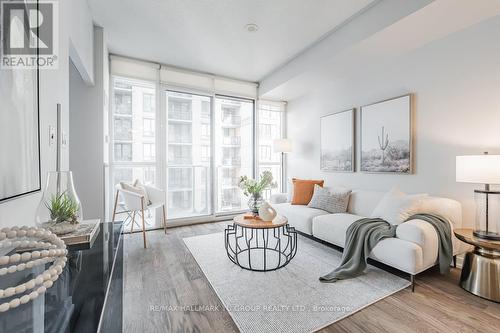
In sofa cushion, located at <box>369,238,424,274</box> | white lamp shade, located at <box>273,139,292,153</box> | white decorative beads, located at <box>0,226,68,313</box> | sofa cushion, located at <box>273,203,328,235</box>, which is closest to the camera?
white decorative beads, located at <box>0,226,68,313</box>

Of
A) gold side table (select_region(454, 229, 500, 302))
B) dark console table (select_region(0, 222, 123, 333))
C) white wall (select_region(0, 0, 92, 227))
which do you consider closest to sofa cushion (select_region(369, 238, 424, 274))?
gold side table (select_region(454, 229, 500, 302))

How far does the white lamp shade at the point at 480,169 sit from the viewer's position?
6.03ft

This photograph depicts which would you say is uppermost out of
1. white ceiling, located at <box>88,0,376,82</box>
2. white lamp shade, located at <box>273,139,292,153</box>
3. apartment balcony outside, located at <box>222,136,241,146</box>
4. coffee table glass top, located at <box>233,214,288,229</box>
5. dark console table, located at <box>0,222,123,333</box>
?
white ceiling, located at <box>88,0,376,82</box>

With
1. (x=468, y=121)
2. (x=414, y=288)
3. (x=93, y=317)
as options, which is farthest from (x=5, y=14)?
(x=468, y=121)

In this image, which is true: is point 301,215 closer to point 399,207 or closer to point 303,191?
point 303,191

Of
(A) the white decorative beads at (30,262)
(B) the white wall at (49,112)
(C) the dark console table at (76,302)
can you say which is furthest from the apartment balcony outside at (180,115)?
(A) the white decorative beads at (30,262)

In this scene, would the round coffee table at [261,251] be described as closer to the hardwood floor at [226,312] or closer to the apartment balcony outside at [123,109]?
the hardwood floor at [226,312]

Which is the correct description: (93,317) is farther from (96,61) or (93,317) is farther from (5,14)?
(96,61)

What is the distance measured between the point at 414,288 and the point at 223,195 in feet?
11.1

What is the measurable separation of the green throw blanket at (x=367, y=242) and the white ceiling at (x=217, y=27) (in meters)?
2.34

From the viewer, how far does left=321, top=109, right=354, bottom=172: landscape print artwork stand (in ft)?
11.7

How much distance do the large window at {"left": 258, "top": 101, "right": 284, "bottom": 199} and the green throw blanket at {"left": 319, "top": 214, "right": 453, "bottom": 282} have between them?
269 cm

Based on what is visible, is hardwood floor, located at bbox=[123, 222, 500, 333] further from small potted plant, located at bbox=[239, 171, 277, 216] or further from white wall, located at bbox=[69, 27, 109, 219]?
white wall, located at bbox=[69, 27, 109, 219]
